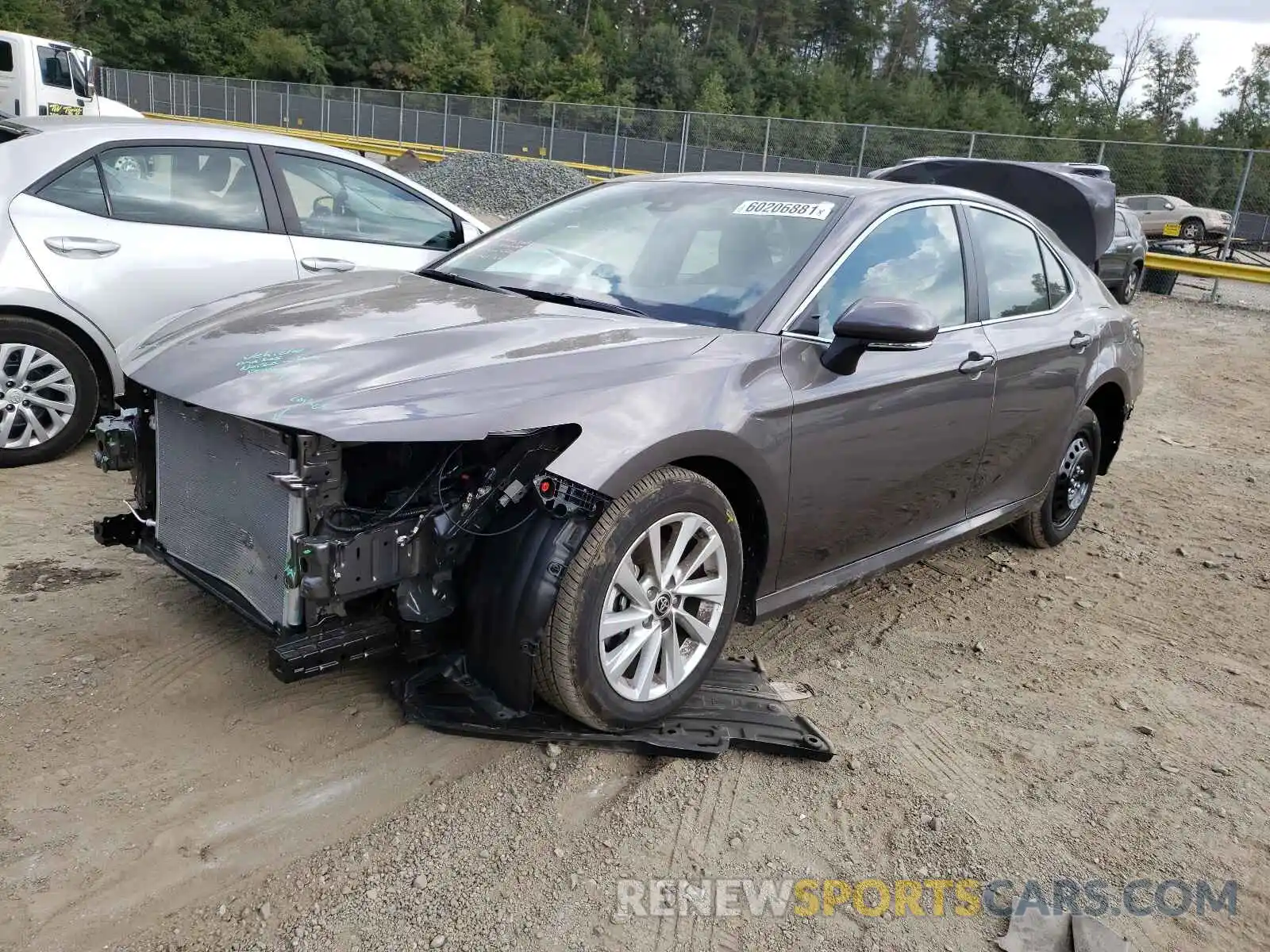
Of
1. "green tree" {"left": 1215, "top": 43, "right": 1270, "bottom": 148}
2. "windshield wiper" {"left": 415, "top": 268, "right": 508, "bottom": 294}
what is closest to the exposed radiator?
"windshield wiper" {"left": 415, "top": 268, "right": 508, "bottom": 294}

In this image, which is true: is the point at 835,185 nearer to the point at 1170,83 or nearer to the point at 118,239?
the point at 118,239

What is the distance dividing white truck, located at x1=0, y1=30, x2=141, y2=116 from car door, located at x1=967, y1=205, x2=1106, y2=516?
17.9m

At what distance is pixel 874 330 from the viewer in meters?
3.20

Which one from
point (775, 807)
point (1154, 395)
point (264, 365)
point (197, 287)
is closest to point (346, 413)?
point (264, 365)

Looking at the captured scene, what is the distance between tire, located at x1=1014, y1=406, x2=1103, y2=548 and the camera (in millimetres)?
5145

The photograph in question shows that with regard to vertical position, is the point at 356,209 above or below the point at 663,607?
above

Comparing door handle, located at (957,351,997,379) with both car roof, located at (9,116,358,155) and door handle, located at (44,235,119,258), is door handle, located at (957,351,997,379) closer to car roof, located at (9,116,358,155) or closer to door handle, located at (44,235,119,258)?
Answer: car roof, located at (9,116,358,155)

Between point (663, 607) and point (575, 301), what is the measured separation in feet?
3.78

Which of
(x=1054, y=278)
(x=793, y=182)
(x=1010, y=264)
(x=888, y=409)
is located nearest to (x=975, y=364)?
(x=888, y=409)

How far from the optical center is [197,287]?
17.1 ft

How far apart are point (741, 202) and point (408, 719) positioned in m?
2.21

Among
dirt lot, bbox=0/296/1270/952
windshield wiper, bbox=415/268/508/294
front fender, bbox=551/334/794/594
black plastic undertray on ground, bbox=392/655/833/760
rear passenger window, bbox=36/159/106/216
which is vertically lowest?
dirt lot, bbox=0/296/1270/952

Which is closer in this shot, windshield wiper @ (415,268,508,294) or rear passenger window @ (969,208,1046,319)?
windshield wiper @ (415,268,508,294)

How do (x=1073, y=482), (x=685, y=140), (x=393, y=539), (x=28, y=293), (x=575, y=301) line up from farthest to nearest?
(x=685, y=140)
(x=1073, y=482)
(x=28, y=293)
(x=575, y=301)
(x=393, y=539)
